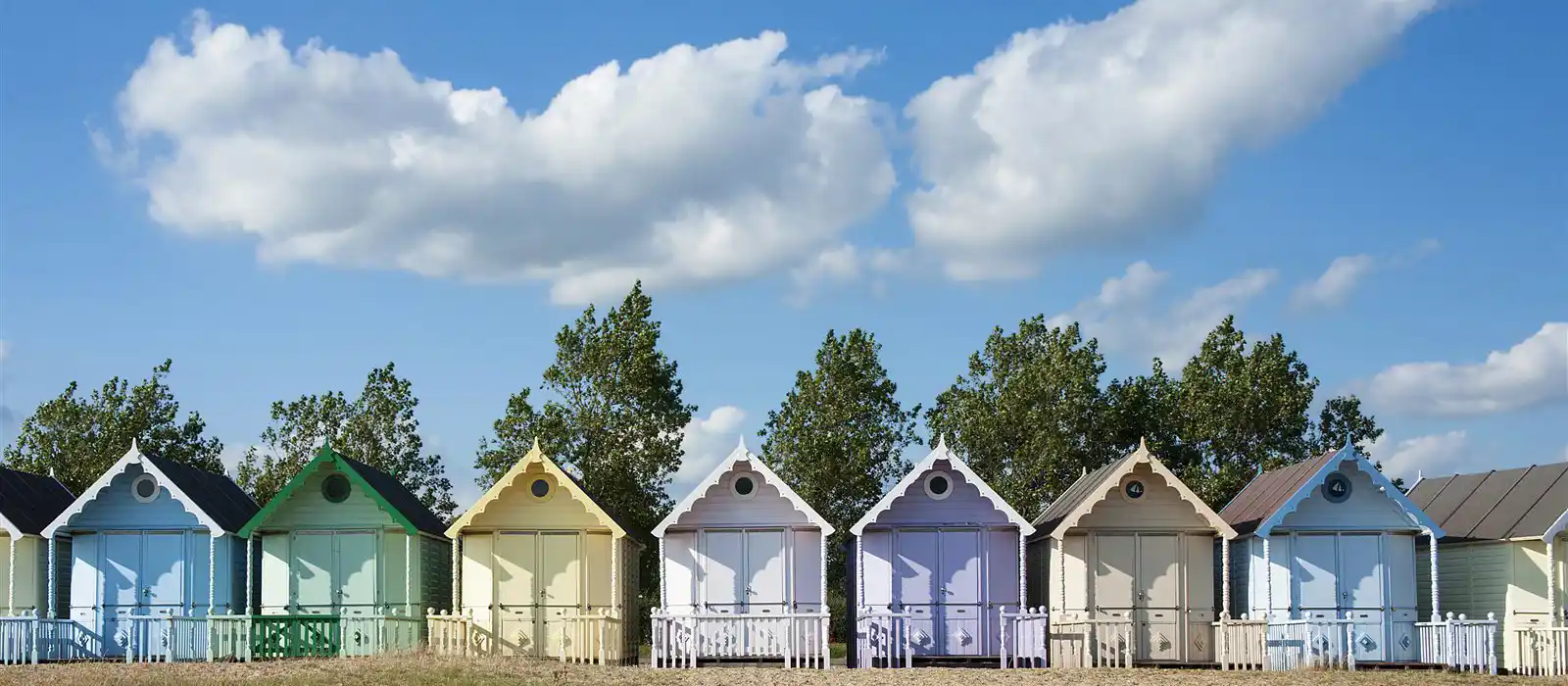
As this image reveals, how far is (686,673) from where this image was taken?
2941cm

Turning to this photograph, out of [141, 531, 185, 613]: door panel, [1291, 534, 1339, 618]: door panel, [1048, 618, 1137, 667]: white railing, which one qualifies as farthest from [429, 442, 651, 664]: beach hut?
[1291, 534, 1339, 618]: door panel

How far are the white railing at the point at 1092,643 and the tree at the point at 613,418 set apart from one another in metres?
A: 15.8

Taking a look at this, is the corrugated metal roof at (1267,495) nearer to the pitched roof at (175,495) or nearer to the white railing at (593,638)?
the white railing at (593,638)

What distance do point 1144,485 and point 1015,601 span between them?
3.38 m

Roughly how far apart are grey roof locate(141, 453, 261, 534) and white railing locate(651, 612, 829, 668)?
898cm

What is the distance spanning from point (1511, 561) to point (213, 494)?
2628 cm

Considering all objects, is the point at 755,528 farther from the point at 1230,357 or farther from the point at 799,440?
the point at 1230,357

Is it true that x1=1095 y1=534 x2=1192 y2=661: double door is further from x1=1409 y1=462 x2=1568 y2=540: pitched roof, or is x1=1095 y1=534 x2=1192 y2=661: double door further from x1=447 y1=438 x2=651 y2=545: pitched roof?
x1=447 y1=438 x2=651 y2=545: pitched roof

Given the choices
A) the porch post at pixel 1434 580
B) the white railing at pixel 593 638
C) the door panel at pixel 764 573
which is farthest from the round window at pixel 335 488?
the porch post at pixel 1434 580

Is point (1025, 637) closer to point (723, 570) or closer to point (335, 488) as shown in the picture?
point (723, 570)

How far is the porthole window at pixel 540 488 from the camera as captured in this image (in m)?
33.7

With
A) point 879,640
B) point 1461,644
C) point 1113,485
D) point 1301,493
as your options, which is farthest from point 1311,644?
point 879,640

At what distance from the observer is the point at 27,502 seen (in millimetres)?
35219

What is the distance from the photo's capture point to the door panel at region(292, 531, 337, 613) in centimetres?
3369
